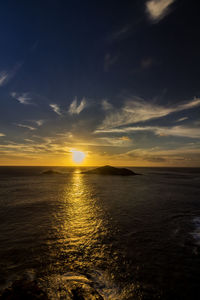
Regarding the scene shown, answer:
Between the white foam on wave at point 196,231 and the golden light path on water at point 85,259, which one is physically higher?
the golden light path on water at point 85,259

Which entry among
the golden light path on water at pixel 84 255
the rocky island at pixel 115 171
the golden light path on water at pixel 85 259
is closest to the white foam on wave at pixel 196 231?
the golden light path on water at pixel 85 259

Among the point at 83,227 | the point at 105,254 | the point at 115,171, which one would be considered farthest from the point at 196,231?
the point at 115,171

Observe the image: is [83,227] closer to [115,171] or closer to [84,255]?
[84,255]

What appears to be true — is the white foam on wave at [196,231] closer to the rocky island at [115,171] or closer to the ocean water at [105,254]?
the ocean water at [105,254]

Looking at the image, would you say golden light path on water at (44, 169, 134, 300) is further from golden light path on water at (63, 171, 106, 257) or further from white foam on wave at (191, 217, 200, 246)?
white foam on wave at (191, 217, 200, 246)

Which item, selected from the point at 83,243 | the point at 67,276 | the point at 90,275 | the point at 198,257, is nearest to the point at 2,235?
the point at 83,243

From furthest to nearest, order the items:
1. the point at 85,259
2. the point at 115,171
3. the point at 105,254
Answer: the point at 115,171, the point at 105,254, the point at 85,259

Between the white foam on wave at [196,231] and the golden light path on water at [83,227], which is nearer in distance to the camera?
the golden light path on water at [83,227]

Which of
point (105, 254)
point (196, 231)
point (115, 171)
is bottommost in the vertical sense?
point (196, 231)

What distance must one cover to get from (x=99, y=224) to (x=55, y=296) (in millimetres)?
9953

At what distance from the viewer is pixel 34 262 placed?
9367mm

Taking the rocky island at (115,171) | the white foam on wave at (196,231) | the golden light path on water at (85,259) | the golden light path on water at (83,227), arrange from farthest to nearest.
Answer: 1. the rocky island at (115,171)
2. the white foam on wave at (196,231)
3. the golden light path on water at (83,227)
4. the golden light path on water at (85,259)

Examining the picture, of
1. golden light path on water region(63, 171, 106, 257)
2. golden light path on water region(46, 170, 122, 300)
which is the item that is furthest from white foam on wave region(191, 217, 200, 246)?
golden light path on water region(63, 171, 106, 257)

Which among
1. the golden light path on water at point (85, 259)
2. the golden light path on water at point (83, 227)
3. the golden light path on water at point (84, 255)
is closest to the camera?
the golden light path on water at point (85, 259)
